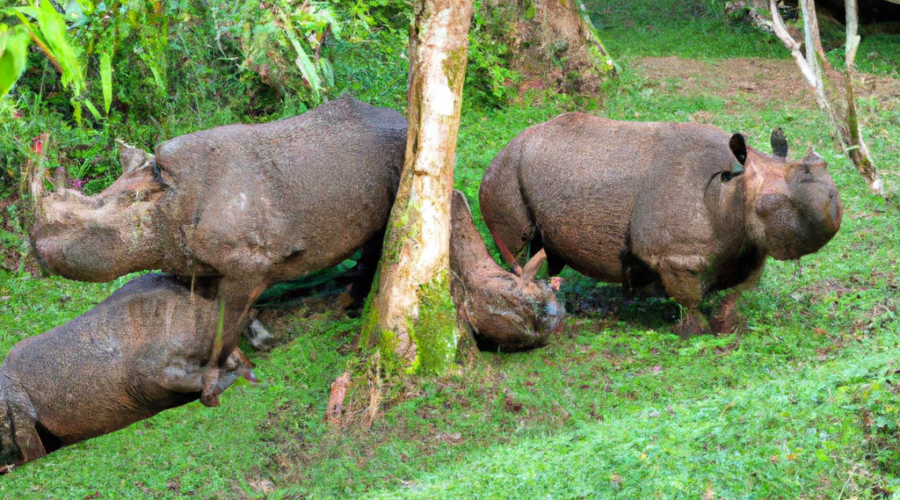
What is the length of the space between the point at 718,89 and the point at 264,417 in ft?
28.0

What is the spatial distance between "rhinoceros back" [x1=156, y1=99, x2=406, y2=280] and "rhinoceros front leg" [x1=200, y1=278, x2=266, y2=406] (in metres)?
0.20

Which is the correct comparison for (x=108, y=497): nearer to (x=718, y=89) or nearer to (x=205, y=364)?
(x=205, y=364)

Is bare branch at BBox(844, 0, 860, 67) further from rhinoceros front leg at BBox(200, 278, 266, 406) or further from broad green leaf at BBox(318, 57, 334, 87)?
rhinoceros front leg at BBox(200, 278, 266, 406)

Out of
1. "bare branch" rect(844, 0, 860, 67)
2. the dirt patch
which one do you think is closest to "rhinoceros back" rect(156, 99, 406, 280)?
"bare branch" rect(844, 0, 860, 67)

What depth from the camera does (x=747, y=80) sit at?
1264cm

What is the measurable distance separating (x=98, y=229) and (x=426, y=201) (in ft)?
8.34

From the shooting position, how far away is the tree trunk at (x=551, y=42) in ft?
40.3

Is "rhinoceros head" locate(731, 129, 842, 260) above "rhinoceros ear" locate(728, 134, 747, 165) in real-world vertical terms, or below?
below

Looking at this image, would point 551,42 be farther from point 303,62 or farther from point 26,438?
point 26,438

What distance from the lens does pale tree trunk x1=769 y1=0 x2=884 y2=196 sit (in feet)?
28.4

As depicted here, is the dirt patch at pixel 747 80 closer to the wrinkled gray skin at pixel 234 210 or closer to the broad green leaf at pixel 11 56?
the wrinkled gray skin at pixel 234 210

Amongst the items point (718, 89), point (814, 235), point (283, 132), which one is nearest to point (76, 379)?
point (283, 132)

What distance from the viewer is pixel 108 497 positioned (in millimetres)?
5758

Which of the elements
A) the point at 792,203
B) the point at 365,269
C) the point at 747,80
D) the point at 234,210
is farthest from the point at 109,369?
the point at 747,80
